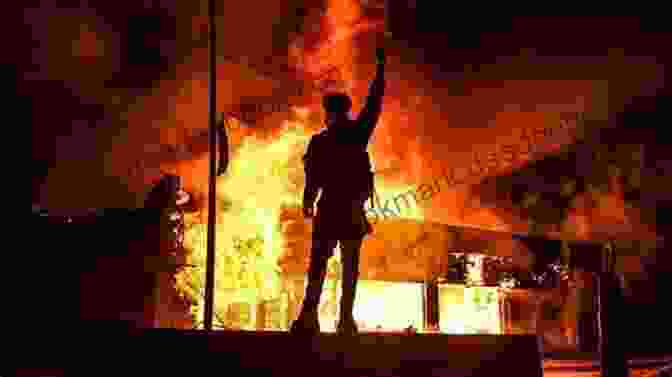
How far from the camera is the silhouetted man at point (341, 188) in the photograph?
532 centimetres

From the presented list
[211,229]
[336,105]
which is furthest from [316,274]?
[211,229]

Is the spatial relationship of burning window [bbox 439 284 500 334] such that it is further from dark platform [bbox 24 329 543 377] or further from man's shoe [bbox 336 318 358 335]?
man's shoe [bbox 336 318 358 335]

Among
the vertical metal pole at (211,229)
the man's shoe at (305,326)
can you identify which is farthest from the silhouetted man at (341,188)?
the vertical metal pole at (211,229)

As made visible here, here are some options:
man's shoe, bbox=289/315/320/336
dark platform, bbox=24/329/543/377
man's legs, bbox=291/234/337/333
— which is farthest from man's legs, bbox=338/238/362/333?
dark platform, bbox=24/329/543/377

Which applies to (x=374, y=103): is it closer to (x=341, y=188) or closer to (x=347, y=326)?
(x=341, y=188)

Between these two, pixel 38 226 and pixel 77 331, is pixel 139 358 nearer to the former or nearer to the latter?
pixel 77 331

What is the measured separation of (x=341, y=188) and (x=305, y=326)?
1.22 meters

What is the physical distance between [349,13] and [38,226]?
11847 millimetres

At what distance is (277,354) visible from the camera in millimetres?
4488

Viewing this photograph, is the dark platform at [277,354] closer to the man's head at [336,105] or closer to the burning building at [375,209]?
the man's head at [336,105]

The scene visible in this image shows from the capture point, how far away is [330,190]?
5398 millimetres

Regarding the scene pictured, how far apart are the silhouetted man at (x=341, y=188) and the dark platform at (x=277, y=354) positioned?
550 mm

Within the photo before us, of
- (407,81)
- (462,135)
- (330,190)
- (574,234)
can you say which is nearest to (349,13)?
(407,81)

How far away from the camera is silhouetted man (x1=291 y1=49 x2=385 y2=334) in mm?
Result: 5320
